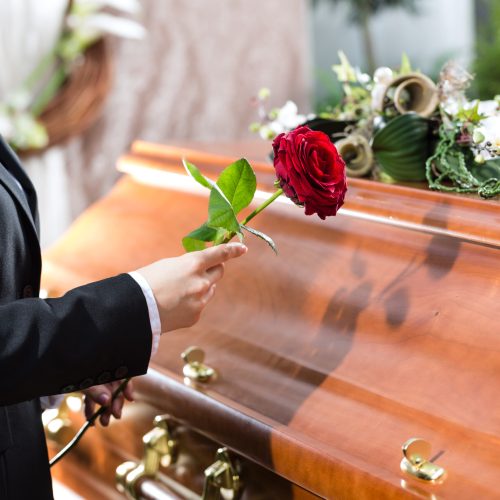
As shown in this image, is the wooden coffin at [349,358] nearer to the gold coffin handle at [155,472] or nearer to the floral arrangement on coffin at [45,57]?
the gold coffin handle at [155,472]

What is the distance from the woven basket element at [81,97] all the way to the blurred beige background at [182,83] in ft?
0.43

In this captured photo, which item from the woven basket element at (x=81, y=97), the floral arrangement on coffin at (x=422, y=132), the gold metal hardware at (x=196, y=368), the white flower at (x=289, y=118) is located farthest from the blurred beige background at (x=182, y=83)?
the gold metal hardware at (x=196, y=368)

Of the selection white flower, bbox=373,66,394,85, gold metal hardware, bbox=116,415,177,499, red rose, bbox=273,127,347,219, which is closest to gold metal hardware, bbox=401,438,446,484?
red rose, bbox=273,127,347,219

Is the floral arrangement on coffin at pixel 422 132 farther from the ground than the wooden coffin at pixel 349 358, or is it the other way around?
the floral arrangement on coffin at pixel 422 132

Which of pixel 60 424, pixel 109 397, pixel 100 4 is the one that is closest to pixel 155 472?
pixel 109 397

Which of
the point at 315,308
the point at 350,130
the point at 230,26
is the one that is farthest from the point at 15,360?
the point at 230,26

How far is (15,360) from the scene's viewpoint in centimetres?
108

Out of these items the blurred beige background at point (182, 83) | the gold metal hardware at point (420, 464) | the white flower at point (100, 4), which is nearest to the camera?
the gold metal hardware at point (420, 464)

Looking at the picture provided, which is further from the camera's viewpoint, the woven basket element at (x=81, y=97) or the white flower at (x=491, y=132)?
the woven basket element at (x=81, y=97)

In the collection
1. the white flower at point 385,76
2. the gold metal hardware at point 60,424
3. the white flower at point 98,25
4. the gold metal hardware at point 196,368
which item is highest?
the white flower at point 98,25

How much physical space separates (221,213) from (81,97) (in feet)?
9.56

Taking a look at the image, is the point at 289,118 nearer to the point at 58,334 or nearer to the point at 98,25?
the point at 58,334

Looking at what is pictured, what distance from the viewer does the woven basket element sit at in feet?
12.5

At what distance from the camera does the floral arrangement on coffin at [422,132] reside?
142cm
